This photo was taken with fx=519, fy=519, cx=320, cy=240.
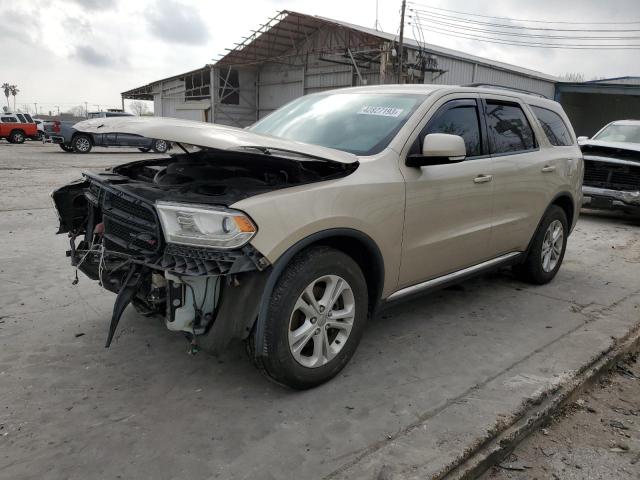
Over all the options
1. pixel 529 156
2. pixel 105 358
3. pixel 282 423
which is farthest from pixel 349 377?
pixel 529 156

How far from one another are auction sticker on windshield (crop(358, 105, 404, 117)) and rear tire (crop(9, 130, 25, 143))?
33254 millimetres

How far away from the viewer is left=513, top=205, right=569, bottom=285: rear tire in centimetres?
495

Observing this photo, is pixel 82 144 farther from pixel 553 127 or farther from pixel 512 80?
pixel 553 127

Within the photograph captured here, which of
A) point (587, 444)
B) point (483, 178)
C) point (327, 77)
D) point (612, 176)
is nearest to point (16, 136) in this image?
point (327, 77)

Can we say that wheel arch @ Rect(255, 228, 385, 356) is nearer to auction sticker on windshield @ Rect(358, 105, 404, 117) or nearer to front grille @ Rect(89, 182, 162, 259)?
front grille @ Rect(89, 182, 162, 259)

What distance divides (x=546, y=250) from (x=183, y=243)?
3905 millimetres

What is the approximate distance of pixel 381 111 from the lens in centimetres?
367

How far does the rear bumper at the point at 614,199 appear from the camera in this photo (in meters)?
9.08

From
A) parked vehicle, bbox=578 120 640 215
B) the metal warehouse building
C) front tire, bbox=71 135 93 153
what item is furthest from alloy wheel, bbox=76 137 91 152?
parked vehicle, bbox=578 120 640 215

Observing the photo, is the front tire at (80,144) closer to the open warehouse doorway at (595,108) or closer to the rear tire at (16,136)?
the rear tire at (16,136)

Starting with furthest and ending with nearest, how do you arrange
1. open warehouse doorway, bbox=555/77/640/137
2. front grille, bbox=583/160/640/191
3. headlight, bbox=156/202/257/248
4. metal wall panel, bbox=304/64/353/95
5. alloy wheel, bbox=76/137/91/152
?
open warehouse doorway, bbox=555/77/640/137, metal wall panel, bbox=304/64/353/95, alloy wheel, bbox=76/137/91/152, front grille, bbox=583/160/640/191, headlight, bbox=156/202/257/248

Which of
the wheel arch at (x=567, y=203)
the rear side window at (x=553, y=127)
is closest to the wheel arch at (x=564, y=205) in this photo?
the wheel arch at (x=567, y=203)

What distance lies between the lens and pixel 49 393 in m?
2.86

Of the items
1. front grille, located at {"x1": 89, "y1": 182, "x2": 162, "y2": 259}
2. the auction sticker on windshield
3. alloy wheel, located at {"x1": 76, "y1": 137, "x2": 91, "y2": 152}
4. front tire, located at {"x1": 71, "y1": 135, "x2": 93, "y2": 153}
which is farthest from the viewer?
alloy wheel, located at {"x1": 76, "y1": 137, "x2": 91, "y2": 152}
